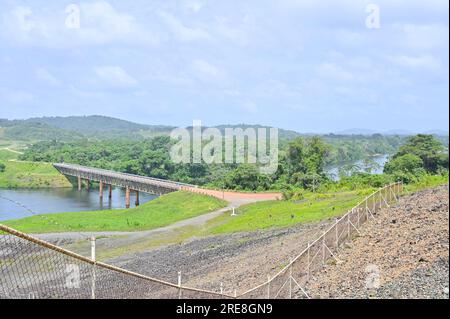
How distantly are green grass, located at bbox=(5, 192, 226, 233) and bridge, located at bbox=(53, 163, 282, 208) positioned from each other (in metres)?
2.55

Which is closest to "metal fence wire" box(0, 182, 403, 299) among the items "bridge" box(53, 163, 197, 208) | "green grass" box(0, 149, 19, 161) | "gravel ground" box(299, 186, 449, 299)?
"gravel ground" box(299, 186, 449, 299)

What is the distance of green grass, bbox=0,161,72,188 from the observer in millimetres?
88387

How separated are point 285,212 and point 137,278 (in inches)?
1154

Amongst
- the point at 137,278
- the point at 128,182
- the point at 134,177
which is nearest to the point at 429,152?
the point at 134,177

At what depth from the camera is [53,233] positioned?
38.1 meters

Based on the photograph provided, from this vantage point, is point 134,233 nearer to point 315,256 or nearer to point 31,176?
point 315,256

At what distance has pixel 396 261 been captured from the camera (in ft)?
51.0

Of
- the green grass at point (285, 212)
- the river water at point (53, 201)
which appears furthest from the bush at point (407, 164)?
the river water at point (53, 201)

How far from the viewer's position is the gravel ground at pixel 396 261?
13.1 metres

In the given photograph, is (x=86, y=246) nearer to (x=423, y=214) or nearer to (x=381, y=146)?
(x=423, y=214)

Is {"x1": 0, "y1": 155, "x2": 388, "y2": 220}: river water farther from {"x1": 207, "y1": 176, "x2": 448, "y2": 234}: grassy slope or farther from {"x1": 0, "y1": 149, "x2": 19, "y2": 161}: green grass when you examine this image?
{"x1": 0, "y1": 149, "x2": 19, "y2": 161}: green grass
